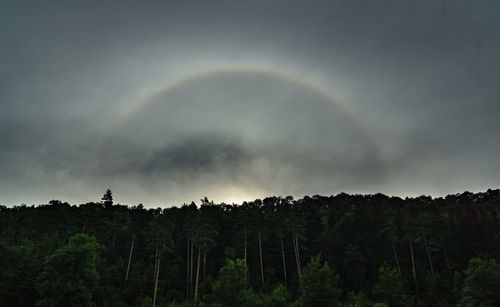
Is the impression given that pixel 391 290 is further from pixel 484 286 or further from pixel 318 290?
pixel 318 290

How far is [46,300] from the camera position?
4181cm

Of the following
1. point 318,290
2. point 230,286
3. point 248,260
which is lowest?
point 318,290

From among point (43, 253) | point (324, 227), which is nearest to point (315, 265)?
point (43, 253)

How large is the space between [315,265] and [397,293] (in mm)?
21659

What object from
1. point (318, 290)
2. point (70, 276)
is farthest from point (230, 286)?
point (70, 276)

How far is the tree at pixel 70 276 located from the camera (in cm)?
4250

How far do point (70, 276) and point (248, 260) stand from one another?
1980 inches

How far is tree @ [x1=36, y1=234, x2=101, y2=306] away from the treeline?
136mm

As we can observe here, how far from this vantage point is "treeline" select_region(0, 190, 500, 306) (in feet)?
144

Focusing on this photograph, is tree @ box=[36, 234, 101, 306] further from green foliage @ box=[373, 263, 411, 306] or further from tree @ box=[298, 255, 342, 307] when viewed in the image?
green foliage @ box=[373, 263, 411, 306]

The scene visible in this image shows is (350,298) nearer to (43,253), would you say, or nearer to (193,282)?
(193,282)

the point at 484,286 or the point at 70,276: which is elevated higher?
the point at 70,276

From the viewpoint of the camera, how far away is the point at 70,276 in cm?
4444

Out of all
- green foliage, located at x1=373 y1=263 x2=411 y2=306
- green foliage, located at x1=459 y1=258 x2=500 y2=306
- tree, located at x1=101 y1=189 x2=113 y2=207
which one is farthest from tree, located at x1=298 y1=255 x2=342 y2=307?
tree, located at x1=101 y1=189 x2=113 y2=207
